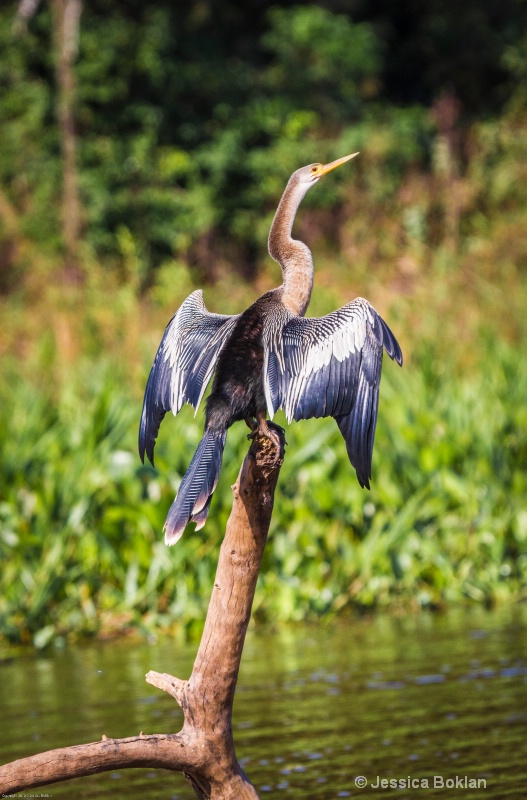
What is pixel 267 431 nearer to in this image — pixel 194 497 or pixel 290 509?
pixel 194 497

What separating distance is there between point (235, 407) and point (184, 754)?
110 cm

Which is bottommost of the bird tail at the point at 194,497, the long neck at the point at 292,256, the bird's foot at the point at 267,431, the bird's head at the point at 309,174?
the bird tail at the point at 194,497

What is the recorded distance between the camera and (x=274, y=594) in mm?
7301

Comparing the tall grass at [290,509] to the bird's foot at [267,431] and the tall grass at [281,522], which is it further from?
the bird's foot at [267,431]

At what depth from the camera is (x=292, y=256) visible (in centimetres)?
438

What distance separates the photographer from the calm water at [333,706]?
4449 millimetres

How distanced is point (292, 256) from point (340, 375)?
835 mm

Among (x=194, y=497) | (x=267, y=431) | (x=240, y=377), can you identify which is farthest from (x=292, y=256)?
(x=194, y=497)

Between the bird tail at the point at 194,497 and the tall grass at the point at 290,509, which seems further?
the tall grass at the point at 290,509

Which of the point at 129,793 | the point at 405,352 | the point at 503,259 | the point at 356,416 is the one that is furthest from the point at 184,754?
the point at 503,259

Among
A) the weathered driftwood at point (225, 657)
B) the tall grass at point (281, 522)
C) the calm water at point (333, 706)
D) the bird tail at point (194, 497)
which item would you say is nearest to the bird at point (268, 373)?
the bird tail at point (194, 497)

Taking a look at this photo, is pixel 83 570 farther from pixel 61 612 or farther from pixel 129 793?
pixel 129 793

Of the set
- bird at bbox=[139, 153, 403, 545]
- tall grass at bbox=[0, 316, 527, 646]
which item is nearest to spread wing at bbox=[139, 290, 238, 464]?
bird at bbox=[139, 153, 403, 545]

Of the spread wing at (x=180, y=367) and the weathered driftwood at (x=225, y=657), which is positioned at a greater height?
the spread wing at (x=180, y=367)
